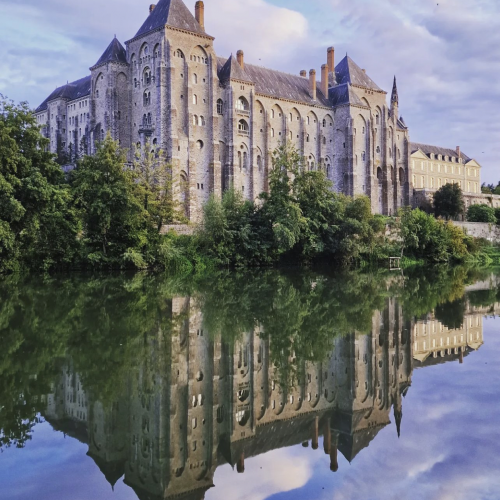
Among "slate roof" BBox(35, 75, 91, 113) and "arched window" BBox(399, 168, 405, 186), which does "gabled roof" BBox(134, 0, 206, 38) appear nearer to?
"slate roof" BBox(35, 75, 91, 113)

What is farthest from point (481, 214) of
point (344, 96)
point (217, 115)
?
point (217, 115)

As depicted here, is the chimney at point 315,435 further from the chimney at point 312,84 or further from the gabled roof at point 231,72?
the chimney at point 312,84

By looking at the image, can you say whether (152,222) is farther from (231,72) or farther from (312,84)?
(312,84)

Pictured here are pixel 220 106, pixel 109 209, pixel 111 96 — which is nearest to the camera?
pixel 109 209

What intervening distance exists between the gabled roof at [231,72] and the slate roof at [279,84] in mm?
804

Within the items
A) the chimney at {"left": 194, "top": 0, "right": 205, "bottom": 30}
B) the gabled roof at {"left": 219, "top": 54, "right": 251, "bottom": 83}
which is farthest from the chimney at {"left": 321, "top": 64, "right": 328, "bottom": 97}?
the chimney at {"left": 194, "top": 0, "right": 205, "bottom": 30}

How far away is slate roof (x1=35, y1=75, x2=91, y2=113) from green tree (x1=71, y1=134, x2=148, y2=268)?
26.6m

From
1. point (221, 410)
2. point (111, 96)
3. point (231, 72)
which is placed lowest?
point (221, 410)

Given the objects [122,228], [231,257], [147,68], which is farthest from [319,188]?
[147,68]

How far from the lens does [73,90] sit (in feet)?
204

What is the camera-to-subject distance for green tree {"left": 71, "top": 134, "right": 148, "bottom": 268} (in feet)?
112

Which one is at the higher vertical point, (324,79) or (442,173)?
(324,79)

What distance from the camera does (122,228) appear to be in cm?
3569

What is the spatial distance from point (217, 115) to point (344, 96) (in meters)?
18.6
